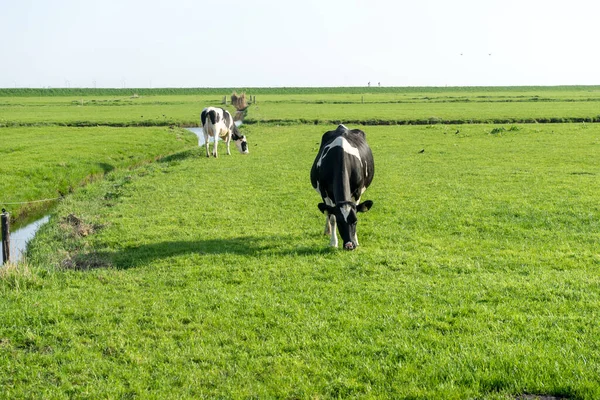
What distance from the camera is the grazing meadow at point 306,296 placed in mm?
6336

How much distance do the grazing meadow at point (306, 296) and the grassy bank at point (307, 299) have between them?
3 centimetres

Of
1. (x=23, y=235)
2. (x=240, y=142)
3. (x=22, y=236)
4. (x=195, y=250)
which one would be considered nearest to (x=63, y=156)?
(x=240, y=142)

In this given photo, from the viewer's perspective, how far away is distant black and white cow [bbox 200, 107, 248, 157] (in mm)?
27281

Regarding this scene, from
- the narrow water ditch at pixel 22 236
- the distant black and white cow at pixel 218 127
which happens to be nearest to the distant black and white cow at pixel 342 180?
the narrow water ditch at pixel 22 236

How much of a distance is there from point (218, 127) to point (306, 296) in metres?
19.8

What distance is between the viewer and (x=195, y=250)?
456 inches

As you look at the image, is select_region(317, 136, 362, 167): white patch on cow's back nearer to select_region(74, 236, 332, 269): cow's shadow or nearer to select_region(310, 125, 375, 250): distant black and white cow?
select_region(310, 125, 375, 250): distant black and white cow

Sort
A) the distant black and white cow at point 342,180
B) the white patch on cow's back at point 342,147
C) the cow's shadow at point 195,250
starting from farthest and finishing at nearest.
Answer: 1. the white patch on cow's back at point 342,147
2. the cow's shadow at point 195,250
3. the distant black and white cow at point 342,180

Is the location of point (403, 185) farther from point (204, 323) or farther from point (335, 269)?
point (204, 323)

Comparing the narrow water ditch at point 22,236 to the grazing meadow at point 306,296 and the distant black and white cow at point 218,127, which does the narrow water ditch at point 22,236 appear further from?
the distant black and white cow at point 218,127

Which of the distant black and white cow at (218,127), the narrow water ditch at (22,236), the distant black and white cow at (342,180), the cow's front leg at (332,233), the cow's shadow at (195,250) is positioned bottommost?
the narrow water ditch at (22,236)

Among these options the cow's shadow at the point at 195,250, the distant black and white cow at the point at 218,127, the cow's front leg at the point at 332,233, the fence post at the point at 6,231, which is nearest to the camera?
the fence post at the point at 6,231

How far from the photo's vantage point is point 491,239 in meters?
11.8

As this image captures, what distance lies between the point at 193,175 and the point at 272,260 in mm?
11850
